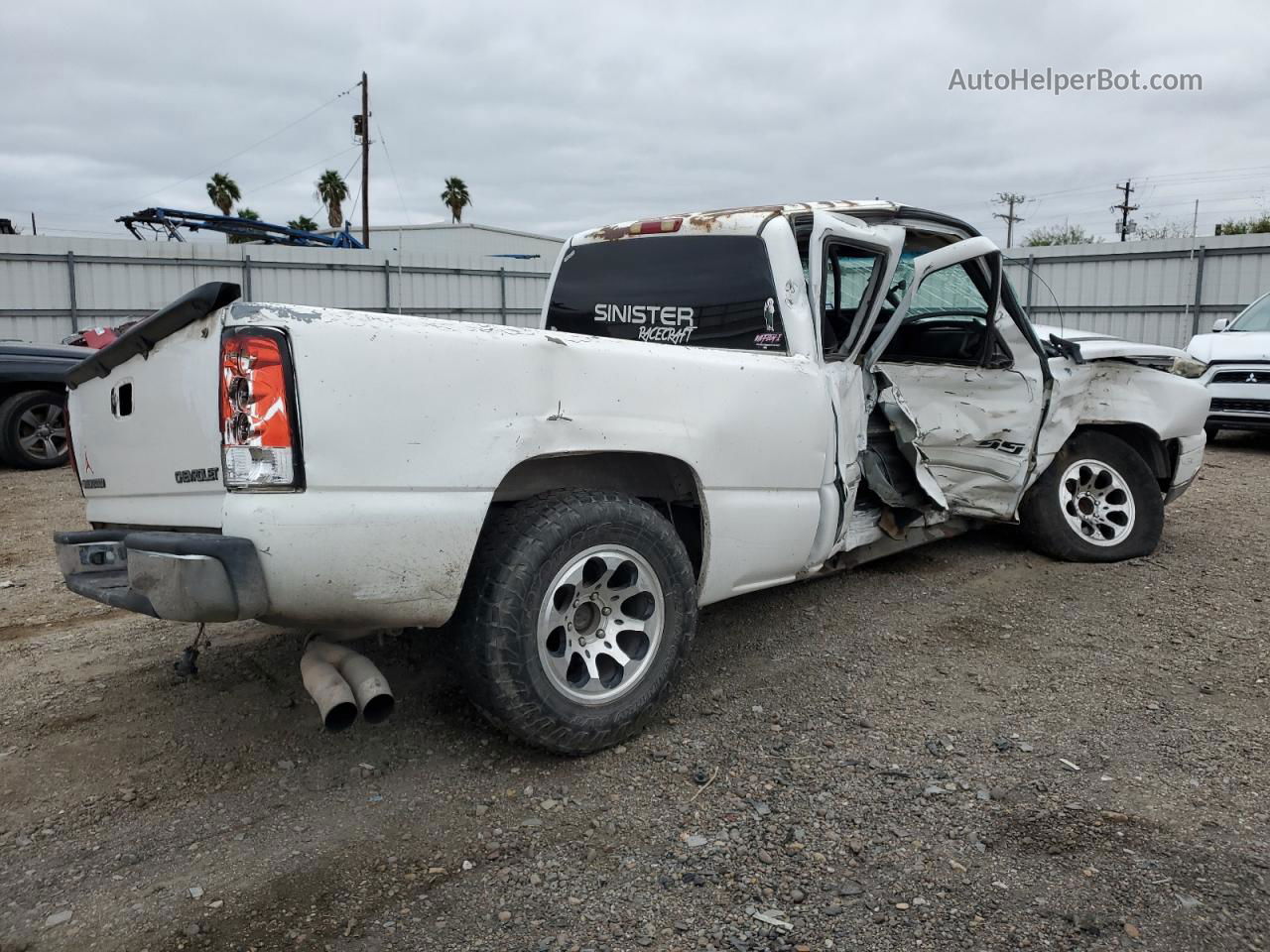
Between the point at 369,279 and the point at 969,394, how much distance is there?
642 inches

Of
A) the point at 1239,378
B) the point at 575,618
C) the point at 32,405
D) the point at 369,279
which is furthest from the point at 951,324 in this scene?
the point at 369,279

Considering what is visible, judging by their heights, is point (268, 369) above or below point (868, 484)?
above

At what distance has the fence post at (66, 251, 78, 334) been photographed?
51.9ft

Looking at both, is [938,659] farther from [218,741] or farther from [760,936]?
[218,741]

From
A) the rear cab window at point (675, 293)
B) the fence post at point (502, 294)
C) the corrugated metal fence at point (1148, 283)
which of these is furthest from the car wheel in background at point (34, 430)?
the corrugated metal fence at point (1148, 283)

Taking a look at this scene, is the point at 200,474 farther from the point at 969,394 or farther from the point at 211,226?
the point at 211,226

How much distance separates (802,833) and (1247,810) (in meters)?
1.31

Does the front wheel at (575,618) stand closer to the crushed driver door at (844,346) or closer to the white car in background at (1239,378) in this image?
the crushed driver door at (844,346)

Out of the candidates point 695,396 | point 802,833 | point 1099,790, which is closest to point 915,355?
point 695,396

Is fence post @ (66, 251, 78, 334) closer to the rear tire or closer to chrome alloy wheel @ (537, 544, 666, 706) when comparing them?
the rear tire

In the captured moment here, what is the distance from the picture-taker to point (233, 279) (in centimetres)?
1730

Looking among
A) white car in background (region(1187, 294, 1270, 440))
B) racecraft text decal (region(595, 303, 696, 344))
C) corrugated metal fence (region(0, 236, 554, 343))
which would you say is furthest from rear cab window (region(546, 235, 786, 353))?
corrugated metal fence (region(0, 236, 554, 343))

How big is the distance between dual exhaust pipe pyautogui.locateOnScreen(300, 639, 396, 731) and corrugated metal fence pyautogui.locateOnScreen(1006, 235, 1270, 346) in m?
15.2

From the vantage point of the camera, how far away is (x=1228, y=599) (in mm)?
4766
